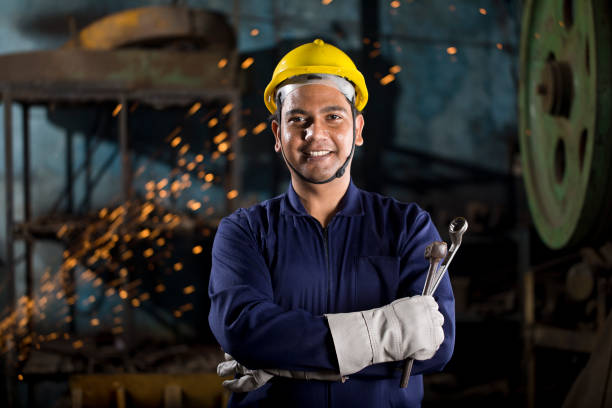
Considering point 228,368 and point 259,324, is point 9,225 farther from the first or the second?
point 259,324

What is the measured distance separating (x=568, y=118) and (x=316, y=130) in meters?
1.97

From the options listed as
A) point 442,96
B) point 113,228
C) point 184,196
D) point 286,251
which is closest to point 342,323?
point 286,251

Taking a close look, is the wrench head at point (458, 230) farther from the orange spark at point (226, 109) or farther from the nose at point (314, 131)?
the orange spark at point (226, 109)

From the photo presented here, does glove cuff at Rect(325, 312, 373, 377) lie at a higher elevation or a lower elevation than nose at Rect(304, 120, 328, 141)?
lower

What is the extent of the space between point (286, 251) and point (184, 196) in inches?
146

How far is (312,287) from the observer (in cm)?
137

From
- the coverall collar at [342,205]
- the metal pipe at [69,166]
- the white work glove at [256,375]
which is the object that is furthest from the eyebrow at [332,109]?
the metal pipe at [69,166]

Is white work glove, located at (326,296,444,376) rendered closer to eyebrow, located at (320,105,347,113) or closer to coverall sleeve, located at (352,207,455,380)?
coverall sleeve, located at (352,207,455,380)

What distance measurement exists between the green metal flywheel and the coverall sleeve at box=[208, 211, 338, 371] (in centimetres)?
170

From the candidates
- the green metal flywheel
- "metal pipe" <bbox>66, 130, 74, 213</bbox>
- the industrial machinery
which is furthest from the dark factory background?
the green metal flywheel

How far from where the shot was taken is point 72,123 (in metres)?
4.89

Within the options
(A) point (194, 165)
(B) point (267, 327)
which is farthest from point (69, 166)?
(B) point (267, 327)

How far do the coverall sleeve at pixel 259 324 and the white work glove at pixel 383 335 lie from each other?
0.10ft

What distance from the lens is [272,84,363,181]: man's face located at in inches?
53.7
